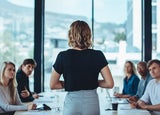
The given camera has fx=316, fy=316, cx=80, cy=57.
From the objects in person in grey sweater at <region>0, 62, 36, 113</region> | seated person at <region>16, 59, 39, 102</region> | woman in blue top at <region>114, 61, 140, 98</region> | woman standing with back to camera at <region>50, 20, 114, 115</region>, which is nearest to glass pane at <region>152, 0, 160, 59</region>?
woman in blue top at <region>114, 61, 140, 98</region>

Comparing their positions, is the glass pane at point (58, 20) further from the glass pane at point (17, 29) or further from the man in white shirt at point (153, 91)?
the man in white shirt at point (153, 91)

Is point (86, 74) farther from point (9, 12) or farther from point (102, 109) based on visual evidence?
point (9, 12)

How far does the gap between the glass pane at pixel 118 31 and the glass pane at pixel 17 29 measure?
132 cm

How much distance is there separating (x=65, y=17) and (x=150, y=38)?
1736 millimetres

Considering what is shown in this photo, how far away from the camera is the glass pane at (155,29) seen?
6.20m

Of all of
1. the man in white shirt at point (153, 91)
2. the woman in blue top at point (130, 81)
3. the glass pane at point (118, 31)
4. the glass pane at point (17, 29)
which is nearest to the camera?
the man in white shirt at point (153, 91)

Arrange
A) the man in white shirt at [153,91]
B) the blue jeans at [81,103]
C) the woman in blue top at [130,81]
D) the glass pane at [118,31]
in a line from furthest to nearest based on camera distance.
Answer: the glass pane at [118,31]
the woman in blue top at [130,81]
the man in white shirt at [153,91]
the blue jeans at [81,103]

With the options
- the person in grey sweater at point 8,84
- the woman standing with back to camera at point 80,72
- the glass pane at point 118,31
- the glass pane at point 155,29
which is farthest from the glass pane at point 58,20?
the woman standing with back to camera at point 80,72

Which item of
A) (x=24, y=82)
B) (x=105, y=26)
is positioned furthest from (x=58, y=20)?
(x=24, y=82)

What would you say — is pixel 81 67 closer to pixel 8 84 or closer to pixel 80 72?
pixel 80 72

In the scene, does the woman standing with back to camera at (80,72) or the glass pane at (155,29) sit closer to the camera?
the woman standing with back to camera at (80,72)

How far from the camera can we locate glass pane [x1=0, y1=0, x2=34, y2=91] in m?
6.17

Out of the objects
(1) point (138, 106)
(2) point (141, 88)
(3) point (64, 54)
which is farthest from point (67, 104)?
(2) point (141, 88)

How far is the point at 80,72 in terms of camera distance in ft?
7.13
